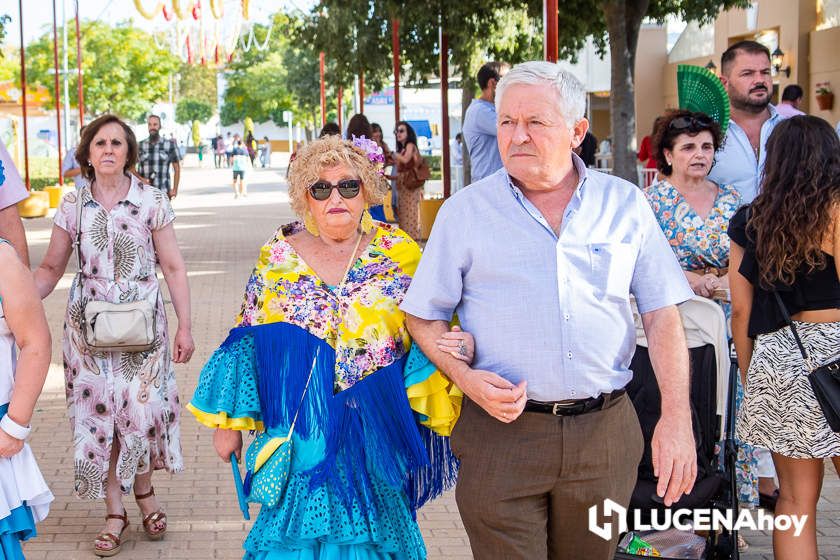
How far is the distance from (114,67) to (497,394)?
5874cm

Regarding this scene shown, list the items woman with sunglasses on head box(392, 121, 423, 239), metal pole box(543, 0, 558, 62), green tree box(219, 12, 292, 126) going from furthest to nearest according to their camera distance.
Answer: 1. green tree box(219, 12, 292, 126)
2. woman with sunglasses on head box(392, 121, 423, 239)
3. metal pole box(543, 0, 558, 62)

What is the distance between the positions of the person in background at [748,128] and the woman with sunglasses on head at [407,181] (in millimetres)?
11941

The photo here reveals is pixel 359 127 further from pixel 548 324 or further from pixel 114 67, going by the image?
pixel 114 67

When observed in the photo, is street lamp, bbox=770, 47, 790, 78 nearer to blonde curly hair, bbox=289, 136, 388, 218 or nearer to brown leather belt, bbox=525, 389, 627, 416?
blonde curly hair, bbox=289, 136, 388, 218

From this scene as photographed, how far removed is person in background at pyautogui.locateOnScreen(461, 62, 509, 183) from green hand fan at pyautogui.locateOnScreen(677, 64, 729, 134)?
350 cm

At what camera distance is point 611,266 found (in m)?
3.36

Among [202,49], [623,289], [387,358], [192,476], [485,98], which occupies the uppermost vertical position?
[202,49]

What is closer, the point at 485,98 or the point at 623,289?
the point at 623,289

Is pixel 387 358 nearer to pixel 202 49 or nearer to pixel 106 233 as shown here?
pixel 106 233

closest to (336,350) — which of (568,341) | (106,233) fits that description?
(568,341)

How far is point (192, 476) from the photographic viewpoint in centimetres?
683

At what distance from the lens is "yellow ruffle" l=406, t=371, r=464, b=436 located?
3.80 meters

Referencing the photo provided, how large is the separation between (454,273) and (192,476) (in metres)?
3.87

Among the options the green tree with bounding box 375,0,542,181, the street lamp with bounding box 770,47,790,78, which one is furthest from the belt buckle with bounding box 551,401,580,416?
the street lamp with bounding box 770,47,790,78
